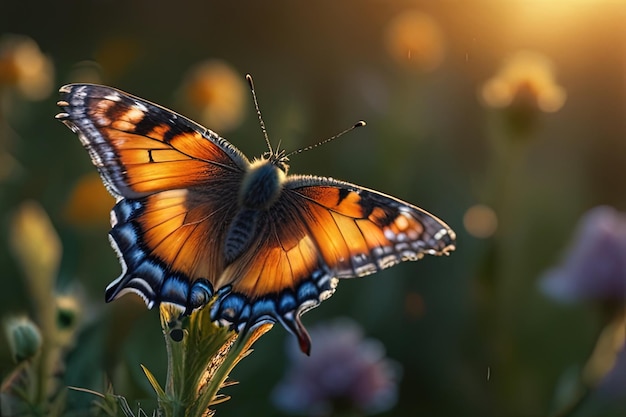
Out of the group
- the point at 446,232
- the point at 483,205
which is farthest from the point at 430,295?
the point at 446,232

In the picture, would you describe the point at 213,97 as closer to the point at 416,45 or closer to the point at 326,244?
the point at 416,45

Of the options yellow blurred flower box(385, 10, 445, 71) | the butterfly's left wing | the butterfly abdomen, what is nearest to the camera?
the butterfly's left wing

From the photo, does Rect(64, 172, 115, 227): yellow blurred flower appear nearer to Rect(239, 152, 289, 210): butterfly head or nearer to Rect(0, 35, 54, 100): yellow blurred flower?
Rect(0, 35, 54, 100): yellow blurred flower

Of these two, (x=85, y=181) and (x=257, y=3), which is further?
(x=257, y=3)

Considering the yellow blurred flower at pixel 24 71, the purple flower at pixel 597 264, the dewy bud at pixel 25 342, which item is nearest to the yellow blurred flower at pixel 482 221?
the purple flower at pixel 597 264

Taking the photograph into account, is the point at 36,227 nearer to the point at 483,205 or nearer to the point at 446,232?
the point at 446,232

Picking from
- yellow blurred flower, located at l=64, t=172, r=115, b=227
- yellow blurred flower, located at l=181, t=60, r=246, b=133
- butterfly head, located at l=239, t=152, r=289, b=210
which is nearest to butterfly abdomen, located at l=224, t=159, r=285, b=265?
butterfly head, located at l=239, t=152, r=289, b=210

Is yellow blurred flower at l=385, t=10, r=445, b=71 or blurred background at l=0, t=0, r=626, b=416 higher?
yellow blurred flower at l=385, t=10, r=445, b=71

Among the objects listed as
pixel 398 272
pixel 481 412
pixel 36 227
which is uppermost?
pixel 36 227
